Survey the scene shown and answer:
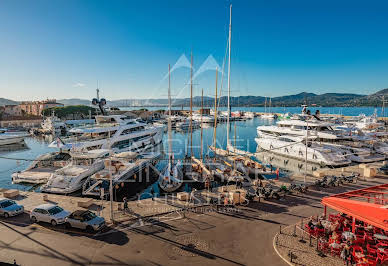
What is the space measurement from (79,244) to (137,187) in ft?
50.2

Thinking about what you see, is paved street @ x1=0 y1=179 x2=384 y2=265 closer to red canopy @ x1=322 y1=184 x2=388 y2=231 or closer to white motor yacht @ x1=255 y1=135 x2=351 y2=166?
red canopy @ x1=322 y1=184 x2=388 y2=231

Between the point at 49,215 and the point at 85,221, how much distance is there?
2.76 metres

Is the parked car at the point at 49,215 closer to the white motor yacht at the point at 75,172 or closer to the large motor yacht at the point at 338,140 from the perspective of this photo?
the white motor yacht at the point at 75,172

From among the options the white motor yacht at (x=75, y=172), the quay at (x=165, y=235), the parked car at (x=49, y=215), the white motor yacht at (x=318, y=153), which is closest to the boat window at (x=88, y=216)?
the quay at (x=165, y=235)

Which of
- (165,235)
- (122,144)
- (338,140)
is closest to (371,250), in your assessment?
(165,235)

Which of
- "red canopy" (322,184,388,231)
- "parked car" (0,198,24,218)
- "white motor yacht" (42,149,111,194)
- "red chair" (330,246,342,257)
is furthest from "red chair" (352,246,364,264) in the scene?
"white motor yacht" (42,149,111,194)

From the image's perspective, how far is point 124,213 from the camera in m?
16.4

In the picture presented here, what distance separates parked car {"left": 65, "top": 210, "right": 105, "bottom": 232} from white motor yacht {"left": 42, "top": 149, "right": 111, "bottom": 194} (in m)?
10.8

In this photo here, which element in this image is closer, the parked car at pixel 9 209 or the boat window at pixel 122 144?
the parked car at pixel 9 209

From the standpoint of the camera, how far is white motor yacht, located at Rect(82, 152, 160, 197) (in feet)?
78.1

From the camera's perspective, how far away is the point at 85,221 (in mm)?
13938

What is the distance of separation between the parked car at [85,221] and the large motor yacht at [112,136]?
15466 millimetres

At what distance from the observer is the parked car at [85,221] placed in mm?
13805

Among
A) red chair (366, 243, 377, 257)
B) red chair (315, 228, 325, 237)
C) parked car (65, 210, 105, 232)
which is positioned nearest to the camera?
red chair (366, 243, 377, 257)
